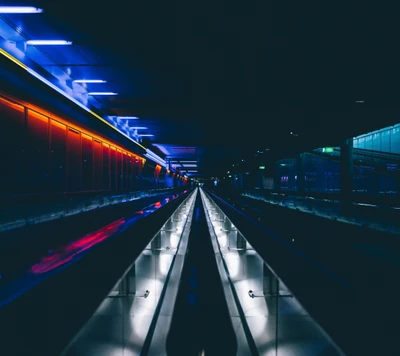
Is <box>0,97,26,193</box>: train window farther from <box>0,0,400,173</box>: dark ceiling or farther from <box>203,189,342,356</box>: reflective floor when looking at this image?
<box>203,189,342,356</box>: reflective floor

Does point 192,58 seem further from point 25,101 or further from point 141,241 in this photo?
point 25,101

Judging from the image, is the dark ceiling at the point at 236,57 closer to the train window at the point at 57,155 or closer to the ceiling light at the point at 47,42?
the ceiling light at the point at 47,42

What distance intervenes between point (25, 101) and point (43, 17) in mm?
4769

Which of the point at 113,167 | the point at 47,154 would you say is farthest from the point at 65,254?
the point at 113,167

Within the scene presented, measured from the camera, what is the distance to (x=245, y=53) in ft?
24.6

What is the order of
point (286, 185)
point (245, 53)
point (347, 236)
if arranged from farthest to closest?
point (286, 185)
point (347, 236)
point (245, 53)

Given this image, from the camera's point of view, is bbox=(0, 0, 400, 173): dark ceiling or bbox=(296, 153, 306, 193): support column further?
bbox=(296, 153, 306, 193): support column

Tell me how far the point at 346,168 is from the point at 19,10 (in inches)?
724

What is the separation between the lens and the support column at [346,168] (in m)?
17.5

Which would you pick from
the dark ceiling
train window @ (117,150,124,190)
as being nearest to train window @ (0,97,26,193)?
the dark ceiling

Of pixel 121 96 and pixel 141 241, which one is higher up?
pixel 121 96

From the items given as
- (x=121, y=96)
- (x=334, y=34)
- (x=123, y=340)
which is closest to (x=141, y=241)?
(x=123, y=340)

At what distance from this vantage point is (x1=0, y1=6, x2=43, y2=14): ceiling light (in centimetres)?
566

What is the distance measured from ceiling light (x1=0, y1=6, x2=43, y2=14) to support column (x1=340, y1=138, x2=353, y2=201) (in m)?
18.1
